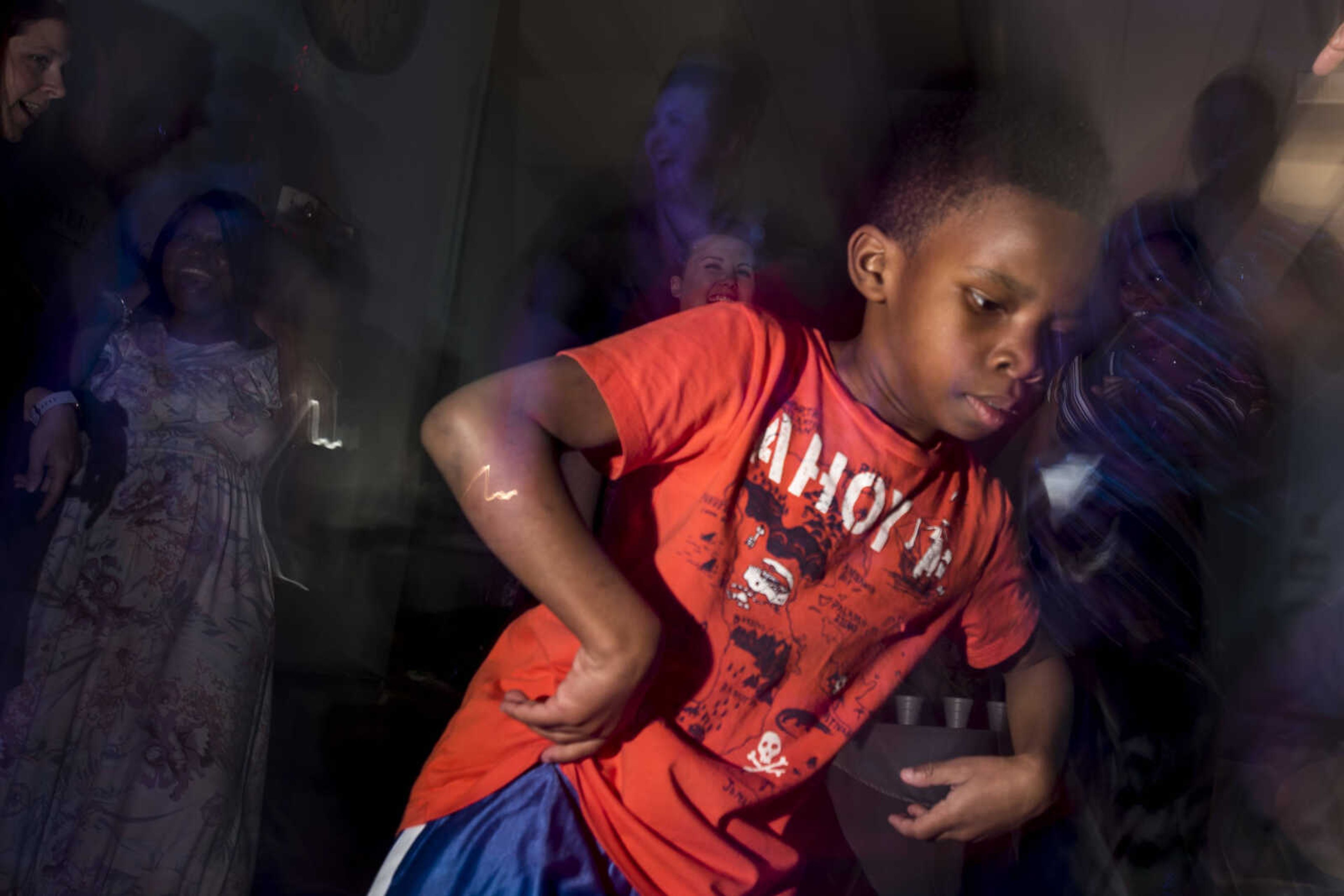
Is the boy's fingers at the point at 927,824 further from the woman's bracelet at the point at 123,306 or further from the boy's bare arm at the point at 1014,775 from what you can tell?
the woman's bracelet at the point at 123,306

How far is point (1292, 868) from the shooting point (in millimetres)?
562

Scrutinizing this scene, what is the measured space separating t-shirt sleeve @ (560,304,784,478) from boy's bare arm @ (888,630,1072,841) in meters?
0.28

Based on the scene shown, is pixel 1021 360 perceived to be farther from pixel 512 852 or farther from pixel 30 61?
pixel 30 61

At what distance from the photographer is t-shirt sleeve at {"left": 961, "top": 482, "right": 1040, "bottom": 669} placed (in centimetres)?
54

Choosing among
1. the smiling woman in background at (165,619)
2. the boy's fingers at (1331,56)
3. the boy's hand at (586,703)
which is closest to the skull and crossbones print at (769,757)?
the boy's hand at (586,703)

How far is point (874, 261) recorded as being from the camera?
1.57 ft

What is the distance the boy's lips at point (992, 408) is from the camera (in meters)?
0.45

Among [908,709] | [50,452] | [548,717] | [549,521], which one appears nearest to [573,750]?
[548,717]

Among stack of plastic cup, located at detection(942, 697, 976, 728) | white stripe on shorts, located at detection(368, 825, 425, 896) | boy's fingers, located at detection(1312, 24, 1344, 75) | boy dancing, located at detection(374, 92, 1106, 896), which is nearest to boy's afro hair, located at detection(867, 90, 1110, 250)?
boy dancing, located at detection(374, 92, 1106, 896)

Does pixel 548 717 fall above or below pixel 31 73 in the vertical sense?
below

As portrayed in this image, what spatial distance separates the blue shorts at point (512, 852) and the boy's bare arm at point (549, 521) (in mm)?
66

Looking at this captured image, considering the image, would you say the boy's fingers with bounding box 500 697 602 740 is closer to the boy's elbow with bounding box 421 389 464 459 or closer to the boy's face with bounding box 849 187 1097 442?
the boy's elbow with bounding box 421 389 464 459

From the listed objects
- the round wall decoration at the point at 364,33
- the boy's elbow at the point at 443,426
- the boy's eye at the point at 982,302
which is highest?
the round wall decoration at the point at 364,33

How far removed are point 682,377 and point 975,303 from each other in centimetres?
17
